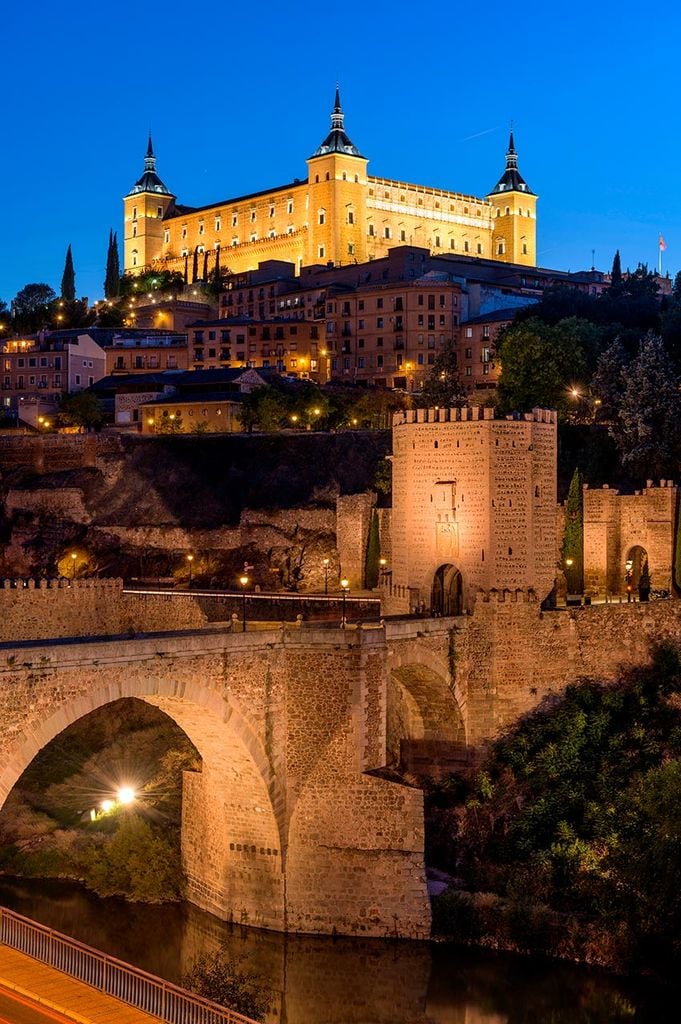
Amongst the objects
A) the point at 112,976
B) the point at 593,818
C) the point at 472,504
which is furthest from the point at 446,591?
the point at 112,976

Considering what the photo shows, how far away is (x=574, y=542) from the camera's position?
45.9 metres

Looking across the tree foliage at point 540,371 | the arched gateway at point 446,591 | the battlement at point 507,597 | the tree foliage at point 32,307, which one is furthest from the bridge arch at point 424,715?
the tree foliage at point 32,307

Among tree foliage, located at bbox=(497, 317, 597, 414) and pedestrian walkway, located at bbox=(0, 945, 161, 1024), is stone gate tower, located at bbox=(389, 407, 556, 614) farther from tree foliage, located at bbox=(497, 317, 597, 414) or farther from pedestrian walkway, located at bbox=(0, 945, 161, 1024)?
tree foliage, located at bbox=(497, 317, 597, 414)

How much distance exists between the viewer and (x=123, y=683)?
2583 cm

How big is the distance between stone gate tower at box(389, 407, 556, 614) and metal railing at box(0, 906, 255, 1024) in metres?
19.9

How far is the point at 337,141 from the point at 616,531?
284 feet

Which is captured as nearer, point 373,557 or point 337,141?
point 373,557

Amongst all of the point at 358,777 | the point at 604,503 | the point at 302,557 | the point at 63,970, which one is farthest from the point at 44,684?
the point at 302,557

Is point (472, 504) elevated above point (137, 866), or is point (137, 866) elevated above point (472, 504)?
point (472, 504)

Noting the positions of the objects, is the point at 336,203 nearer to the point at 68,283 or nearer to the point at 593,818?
the point at 68,283

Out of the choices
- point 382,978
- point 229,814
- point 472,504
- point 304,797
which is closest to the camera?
point 382,978

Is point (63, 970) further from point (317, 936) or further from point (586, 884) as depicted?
point (586, 884)

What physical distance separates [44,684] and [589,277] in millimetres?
101048

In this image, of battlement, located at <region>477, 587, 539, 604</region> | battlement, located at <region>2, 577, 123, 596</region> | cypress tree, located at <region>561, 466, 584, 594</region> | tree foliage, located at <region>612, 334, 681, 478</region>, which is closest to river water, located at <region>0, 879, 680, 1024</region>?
battlement, located at <region>477, 587, 539, 604</region>
